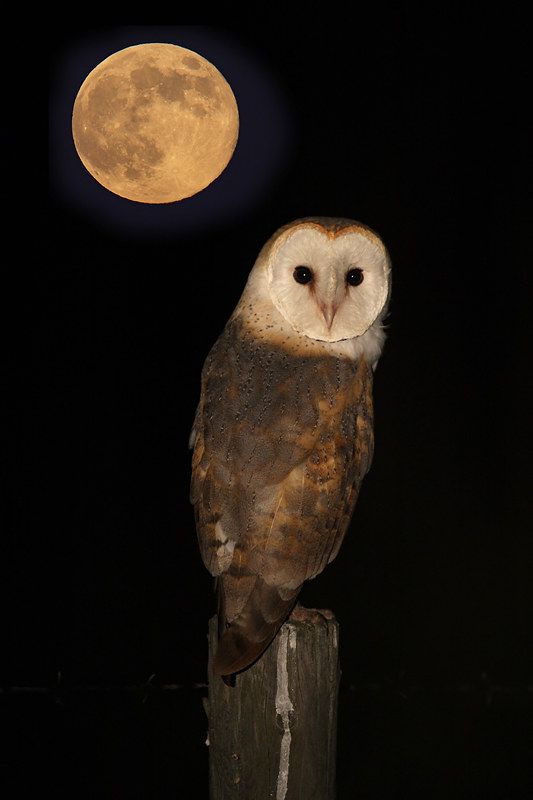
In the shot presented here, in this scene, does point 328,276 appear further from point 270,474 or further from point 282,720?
point 282,720

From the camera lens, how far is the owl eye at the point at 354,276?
68.2 inches

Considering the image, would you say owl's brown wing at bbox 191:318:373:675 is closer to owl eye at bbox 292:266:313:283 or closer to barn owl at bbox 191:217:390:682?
barn owl at bbox 191:217:390:682

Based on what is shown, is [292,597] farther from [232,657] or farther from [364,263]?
[364,263]

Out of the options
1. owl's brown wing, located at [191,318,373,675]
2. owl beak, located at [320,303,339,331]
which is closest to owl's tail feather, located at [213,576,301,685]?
owl's brown wing, located at [191,318,373,675]

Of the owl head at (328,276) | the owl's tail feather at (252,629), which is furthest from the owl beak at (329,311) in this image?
the owl's tail feather at (252,629)

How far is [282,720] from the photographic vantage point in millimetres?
1586

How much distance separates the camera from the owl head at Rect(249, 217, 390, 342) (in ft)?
5.57

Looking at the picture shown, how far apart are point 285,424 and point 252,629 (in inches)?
15.3

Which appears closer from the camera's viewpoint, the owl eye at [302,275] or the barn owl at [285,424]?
the barn owl at [285,424]

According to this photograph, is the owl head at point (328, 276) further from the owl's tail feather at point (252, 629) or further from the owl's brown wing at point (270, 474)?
the owl's tail feather at point (252, 629)

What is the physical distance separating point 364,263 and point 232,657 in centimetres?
79

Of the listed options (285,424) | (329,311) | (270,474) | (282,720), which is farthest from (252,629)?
(329,311)

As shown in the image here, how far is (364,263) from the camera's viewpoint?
1.73m

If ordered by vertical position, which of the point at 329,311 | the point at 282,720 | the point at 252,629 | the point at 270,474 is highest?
the point at 329,311
